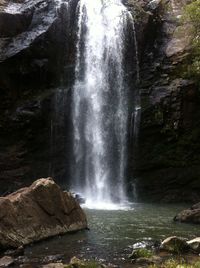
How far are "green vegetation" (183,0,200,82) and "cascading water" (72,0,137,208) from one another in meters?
4.07

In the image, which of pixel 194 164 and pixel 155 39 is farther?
pixel 155 39

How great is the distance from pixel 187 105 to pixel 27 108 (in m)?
9.54

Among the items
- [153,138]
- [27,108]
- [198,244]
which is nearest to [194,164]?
[153,138]

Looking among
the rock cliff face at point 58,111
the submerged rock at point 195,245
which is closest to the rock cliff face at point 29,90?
the rock cliff face at point 58,111

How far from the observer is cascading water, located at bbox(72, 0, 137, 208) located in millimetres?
27578

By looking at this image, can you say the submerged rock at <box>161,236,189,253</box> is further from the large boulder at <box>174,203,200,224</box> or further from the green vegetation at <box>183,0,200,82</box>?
the green vegetation at <box>183,0,200,82</box>

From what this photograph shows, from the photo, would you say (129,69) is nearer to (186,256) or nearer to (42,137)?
(42,137)

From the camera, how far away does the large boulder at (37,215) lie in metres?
13.3

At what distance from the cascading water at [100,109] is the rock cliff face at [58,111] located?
70 cm

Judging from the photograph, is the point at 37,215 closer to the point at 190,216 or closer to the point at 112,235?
the point at 112,235

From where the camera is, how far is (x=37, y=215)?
14461 mm

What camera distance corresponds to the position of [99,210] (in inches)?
868

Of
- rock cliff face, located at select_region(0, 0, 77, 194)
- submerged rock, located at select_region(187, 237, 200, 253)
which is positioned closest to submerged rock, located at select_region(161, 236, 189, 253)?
submerged rock, located at select_region(187, 237, 200, 253)

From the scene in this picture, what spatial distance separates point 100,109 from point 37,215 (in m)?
15.0
